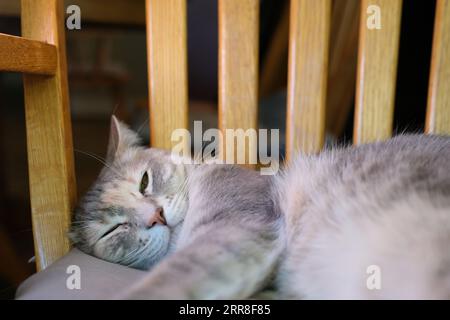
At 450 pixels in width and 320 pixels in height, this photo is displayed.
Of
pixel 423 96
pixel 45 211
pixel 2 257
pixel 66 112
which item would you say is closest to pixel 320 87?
pixel 66 112

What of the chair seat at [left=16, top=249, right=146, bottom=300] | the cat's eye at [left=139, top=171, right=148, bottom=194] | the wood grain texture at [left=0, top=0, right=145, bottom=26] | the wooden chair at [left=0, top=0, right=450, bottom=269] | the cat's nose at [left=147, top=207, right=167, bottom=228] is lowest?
the chair seat at [left=16, top=249, right=146, bottom=300]

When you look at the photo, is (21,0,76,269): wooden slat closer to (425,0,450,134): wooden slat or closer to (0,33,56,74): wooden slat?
(0,33,56,74): wooden slat

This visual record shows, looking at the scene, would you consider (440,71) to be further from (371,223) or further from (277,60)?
(277,60)

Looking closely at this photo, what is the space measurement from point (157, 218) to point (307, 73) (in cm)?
51

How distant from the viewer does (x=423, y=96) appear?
5.81 feet

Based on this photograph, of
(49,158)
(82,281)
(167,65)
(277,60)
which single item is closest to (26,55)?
(49,158)

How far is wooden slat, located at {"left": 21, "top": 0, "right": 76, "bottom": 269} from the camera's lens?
0.93 m

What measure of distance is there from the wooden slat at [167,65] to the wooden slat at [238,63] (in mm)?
96

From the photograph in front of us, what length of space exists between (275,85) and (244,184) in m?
1.54

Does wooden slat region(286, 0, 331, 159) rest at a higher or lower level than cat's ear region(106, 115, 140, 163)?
higher

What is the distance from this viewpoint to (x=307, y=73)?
1050 mm

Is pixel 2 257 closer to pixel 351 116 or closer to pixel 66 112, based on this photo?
pixel 66 112

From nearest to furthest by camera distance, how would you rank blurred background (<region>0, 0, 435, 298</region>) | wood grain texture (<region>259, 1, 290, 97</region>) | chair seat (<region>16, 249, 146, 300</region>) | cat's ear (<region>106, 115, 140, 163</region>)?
chair seat (<region>16, 249, 146, 300</region>) < cat's ear (<region>106, 115, 140, 163</region>) < blurred background (<region>0, 0, 435, 298</region>) < wood grain texture (<region>259, 1, 290, 97</region>)

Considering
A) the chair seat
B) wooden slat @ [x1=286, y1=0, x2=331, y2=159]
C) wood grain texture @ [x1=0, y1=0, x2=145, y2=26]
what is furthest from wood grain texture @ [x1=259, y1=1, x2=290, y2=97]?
the chair seat
